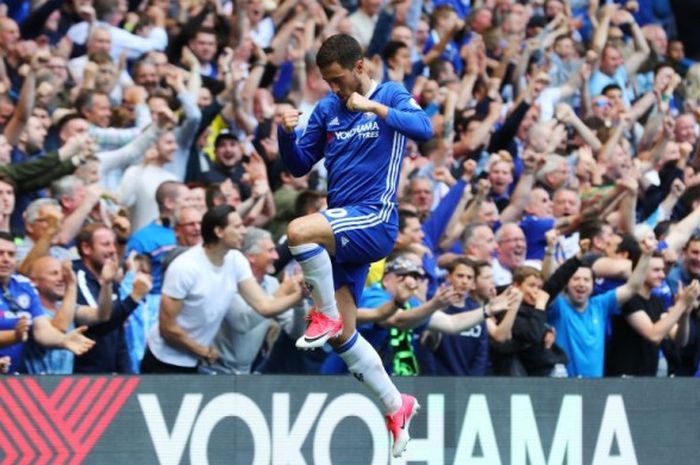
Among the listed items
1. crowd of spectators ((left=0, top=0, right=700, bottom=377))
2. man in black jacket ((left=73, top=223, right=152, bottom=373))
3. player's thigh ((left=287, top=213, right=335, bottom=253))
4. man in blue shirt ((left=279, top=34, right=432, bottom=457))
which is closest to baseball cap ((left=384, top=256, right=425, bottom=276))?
crowd of spectators ((left=0, top=0, right=700, bottom=377))

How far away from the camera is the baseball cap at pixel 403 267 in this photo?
42.3ft

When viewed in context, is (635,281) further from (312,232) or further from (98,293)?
(312,232)

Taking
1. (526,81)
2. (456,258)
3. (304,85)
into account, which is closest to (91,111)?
(304,85)

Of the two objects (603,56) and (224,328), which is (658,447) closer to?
(224,328)

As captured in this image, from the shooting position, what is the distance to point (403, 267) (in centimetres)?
1292

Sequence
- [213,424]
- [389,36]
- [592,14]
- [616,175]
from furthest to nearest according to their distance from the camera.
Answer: [592,14]
[389,36]
[616,175]
[213,424]

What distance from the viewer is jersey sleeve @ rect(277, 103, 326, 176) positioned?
34.9 ft

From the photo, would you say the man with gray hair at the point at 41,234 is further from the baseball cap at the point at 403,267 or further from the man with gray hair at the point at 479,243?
the man with gray hair at the point at 479,243

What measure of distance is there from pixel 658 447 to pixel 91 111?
5.70 metres

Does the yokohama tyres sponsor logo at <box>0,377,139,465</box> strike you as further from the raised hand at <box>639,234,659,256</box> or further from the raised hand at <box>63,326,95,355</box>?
the raised hand at <box>639,234,659,256</box>

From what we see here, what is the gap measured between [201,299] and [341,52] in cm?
331

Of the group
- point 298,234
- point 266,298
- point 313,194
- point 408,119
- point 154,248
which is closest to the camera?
point 408,119

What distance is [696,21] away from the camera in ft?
83.7

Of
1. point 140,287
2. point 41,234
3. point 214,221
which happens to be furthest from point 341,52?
point 41,234
